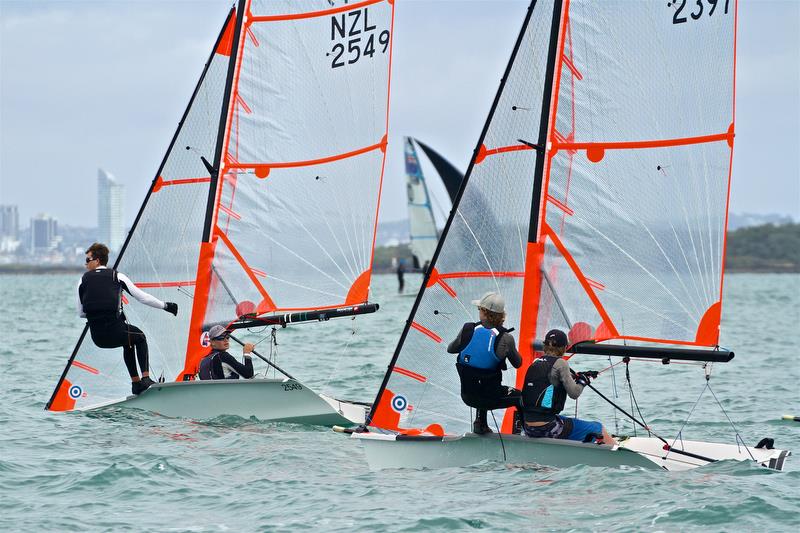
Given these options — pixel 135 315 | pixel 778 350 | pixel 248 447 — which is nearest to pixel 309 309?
pixel 135 315

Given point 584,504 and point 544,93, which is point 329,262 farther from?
point 584,504

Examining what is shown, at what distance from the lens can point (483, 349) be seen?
8.59m

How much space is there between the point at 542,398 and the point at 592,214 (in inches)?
68.4

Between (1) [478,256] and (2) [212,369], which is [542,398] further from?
(2) [212,369]

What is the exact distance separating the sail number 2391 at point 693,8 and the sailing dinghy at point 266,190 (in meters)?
4.15

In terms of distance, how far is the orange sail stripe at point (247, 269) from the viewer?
12.2 meters

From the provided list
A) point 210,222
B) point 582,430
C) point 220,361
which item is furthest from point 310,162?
point 582,430

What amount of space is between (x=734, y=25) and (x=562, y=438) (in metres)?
3.56

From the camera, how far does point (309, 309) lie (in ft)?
40.7

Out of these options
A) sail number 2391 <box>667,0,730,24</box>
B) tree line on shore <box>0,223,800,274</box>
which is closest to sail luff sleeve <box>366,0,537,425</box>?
sail number 2391 <box>667,0,730,24</box>

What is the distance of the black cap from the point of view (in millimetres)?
8672

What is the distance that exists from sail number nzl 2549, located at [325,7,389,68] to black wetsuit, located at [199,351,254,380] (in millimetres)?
3476

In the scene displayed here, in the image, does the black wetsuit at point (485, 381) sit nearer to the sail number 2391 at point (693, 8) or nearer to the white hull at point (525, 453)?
the white hull at point (525, 453)

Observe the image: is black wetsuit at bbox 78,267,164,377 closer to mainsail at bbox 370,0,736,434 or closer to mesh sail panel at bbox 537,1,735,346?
mainsail at bbox 370,0,736,434
